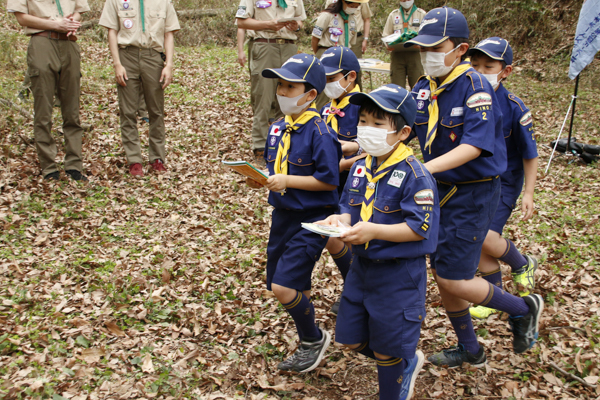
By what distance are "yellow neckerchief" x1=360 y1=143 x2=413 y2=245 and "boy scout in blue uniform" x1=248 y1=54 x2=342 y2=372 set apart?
549 mm

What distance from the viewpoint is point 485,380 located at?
3686 mm

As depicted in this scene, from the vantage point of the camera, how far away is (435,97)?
11.3ft

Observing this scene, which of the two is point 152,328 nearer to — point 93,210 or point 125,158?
point 93,210

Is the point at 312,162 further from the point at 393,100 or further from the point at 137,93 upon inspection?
the point at 137,93

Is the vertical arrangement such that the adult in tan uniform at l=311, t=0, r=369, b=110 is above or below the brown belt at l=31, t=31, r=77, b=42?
above

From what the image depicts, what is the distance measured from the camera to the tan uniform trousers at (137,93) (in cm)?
718

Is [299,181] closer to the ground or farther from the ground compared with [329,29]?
closer to the ground

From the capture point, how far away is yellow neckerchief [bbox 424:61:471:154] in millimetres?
3350

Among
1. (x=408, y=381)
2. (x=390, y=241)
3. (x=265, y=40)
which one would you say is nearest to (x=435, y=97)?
(x=390, y=241)

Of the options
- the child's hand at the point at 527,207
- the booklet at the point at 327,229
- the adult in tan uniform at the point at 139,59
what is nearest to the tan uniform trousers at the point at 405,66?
the adult in tan uniform at the point at 139,59

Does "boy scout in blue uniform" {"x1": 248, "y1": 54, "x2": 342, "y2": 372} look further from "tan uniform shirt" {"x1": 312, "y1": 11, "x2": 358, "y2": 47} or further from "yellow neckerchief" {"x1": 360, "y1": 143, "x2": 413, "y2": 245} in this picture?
"tan uniform shirt" {"x1": 312, "y1": 11, "x2": 358, "y2": 47}

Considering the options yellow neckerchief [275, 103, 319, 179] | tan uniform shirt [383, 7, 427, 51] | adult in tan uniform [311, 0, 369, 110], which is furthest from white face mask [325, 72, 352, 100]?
tan uniform shirt [383, 7, 427, 51]

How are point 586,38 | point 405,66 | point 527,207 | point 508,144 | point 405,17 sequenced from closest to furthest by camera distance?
point 527,207
point 508,144
point 586,38
point 405,66
point 405,17

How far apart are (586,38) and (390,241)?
7.34 meters
